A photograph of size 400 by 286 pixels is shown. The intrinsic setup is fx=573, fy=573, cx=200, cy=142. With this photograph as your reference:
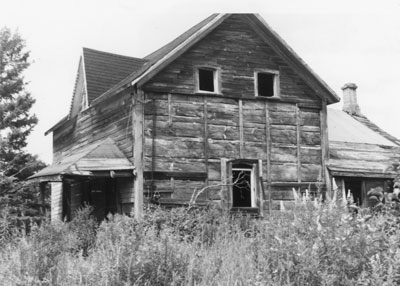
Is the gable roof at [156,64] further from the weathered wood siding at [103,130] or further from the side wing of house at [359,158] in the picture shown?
the side wing of house at [359,158]

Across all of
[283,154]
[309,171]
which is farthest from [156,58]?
[309,171]

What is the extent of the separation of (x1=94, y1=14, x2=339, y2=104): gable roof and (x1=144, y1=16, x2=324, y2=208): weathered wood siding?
0.75 ft

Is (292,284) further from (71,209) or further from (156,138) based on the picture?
(71,209)

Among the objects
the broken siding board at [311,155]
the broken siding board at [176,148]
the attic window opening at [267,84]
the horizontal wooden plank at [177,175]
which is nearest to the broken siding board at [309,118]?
the broken siding board at [311,155]

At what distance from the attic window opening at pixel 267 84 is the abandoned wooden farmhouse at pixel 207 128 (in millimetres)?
34

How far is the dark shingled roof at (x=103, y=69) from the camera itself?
19.4 meters

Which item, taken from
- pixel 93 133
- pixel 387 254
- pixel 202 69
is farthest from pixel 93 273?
pixel 93 133

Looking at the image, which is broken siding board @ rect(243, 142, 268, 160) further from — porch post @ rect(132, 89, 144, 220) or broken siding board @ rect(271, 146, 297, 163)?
porch post @ rect(132, 89, 144, 220)

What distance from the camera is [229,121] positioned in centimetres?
1720

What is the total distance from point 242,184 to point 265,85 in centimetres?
332

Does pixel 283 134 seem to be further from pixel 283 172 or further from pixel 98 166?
pixel 98 166

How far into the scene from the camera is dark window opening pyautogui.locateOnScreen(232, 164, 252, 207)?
17297mm

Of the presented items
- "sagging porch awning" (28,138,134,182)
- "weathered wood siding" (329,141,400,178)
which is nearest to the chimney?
"weathered wood siding" (329,141,400,178)

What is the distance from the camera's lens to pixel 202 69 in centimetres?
1736
